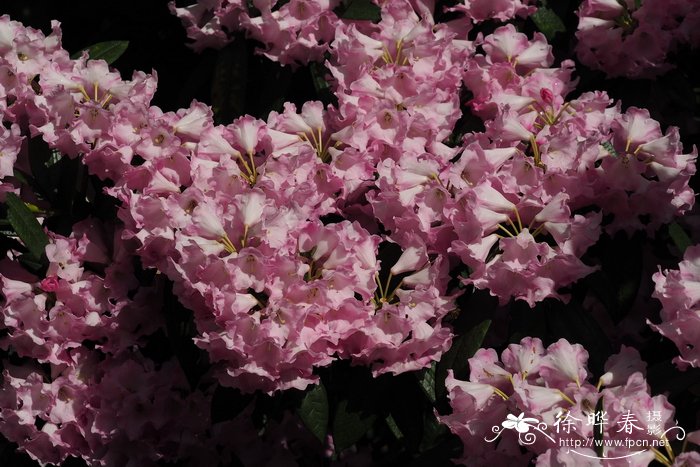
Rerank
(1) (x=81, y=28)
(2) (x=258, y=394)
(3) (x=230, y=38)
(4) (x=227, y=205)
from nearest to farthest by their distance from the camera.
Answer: (4) (x=227, y=205), (2) (x=258, y=394), (3) (x=230, y=38), (1) (x=81, y=28)

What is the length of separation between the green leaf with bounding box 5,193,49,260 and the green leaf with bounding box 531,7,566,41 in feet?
3.44

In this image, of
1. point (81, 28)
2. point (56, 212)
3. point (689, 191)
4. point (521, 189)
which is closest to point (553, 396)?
point (521, 189)

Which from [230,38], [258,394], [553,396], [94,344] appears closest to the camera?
[553,396]

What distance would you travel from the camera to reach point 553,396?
4.87ft

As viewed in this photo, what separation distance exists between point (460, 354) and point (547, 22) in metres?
0.81

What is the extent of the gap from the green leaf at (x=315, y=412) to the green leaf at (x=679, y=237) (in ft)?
2.13

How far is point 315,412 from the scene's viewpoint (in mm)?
1676

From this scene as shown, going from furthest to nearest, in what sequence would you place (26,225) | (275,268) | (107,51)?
(107,51), (26,225), (275,268)

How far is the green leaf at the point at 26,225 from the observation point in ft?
5.91

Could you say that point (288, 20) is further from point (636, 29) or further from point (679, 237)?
point (679, 237)

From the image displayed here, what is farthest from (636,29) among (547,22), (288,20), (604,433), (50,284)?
(50,284)

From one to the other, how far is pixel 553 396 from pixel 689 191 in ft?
1.60

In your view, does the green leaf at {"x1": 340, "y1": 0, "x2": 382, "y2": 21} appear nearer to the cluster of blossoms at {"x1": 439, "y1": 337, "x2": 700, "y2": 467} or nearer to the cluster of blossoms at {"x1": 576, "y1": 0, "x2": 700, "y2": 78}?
the cluster of blossoms at {"x1": 576, "y1": 0, "x2": 700, "y2": 78}

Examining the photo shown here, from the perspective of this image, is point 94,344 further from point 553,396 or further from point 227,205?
point 553,396
